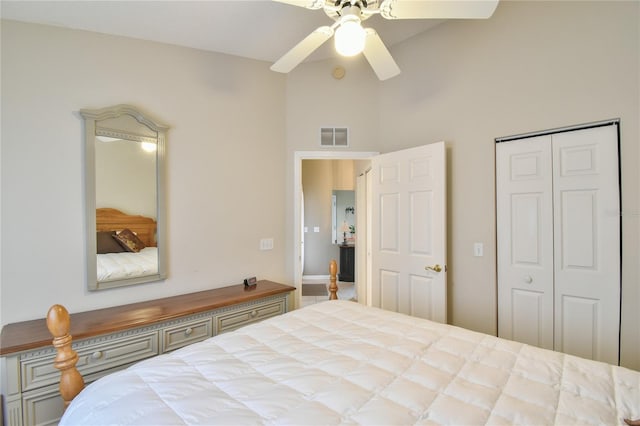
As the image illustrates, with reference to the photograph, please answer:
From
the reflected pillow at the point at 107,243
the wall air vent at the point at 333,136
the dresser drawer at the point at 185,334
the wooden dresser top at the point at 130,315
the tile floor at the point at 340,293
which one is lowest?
the tile floor at the point at 340,293

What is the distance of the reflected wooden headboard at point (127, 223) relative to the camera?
221 centimetres

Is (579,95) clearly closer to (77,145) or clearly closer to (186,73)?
(186,73)

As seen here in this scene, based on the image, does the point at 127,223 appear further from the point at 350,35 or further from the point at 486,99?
the point at 486,99

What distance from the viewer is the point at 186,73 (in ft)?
8.63

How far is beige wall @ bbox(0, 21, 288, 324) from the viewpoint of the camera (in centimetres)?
196

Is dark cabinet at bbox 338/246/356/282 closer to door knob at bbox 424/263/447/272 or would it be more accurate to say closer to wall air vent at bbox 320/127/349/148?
wall air vent at bbox 320/127/349/148

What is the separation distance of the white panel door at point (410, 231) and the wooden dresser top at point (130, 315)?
0.99 m

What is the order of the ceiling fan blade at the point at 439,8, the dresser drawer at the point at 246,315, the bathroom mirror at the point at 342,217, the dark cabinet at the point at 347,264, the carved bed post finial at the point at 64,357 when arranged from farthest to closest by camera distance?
the bathroom mirror at the point at 342,217 → the dark cabinet at the point at 347,264 → the dresser drawer at the point at 246,315 → the ceiling fan blade at the point at 439,8 → the carved bed post finial at the point at 64,357

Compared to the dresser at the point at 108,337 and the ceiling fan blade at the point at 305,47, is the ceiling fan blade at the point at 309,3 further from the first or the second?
the dresser at the point at 108,337

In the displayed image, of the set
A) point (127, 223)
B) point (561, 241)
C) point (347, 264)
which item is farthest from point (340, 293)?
point (127, 223)

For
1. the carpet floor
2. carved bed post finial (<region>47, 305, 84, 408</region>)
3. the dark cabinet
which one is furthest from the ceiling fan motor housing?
the dark cabinet

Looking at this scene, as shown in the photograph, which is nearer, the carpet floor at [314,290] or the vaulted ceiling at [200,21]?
the vaulted ceiling at [200,21]

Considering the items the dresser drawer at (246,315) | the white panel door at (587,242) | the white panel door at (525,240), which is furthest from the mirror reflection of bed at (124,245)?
the white panel door at (587,242)

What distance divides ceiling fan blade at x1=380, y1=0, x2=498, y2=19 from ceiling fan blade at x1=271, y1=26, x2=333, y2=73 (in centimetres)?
32
